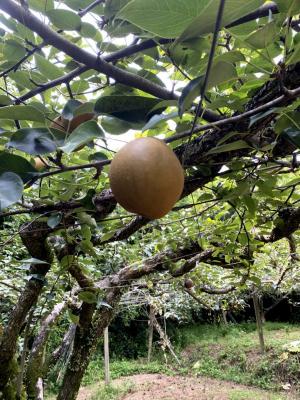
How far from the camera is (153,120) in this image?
0.43 m

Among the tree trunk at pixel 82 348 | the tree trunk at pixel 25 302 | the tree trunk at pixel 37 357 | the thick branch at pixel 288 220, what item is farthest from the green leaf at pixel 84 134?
the tree trunk at pixel 37 357

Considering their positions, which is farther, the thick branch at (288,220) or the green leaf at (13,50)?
the thick branch at (288,220)

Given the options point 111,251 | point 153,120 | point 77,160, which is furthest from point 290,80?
point 111,251

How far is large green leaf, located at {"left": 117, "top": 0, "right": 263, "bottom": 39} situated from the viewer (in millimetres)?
317

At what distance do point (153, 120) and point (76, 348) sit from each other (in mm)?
2377

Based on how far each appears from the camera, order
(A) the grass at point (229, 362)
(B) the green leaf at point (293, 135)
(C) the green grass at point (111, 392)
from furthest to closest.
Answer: (A) the grass at point (229, 362)
(C) the green grass at point (111, 392)
(B) the green leaf at point (293, 135)

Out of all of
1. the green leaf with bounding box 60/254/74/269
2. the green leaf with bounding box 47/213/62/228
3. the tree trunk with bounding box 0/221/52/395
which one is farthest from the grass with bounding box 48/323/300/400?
the green leaf with bounding box 47/213/62/228

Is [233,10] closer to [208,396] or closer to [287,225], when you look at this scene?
[287,225]

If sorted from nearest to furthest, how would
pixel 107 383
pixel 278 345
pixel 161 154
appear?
1. pixel 161 154
2. pixel 107 383
3. pixel 278 345

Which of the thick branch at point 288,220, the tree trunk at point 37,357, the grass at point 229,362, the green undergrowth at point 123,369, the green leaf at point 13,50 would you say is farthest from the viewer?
the green undergrowth at point 123,369

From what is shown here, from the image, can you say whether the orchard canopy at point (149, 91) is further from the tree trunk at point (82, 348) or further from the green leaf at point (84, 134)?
the tree trunk at point (82, 348)

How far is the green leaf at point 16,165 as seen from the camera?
45 centimetres

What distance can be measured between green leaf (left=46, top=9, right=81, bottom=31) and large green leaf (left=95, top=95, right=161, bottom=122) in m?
0.11

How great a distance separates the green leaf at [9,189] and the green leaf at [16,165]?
4 centimetres
